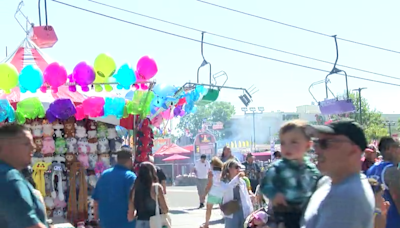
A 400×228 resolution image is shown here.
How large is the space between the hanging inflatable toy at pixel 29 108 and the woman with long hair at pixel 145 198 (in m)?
3.98

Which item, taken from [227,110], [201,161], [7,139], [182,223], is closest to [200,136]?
[201,161]

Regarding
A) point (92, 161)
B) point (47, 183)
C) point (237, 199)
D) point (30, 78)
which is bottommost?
point (47, 183)

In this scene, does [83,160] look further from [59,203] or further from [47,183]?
[59,203]

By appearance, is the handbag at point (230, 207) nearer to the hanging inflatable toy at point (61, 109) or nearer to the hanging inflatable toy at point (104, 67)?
the hanging inflatable toy at point (104, 67)

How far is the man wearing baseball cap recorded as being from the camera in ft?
8.39

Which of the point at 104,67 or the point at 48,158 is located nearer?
the point at 104,67

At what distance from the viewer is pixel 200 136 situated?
135 feet

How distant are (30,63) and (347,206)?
32.1 feet

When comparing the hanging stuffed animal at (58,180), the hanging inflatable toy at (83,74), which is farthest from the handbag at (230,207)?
the hanging stuffed animal at (58,180)

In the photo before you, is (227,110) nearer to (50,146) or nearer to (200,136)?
(200,136)

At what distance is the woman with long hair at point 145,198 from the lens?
6.48 meters

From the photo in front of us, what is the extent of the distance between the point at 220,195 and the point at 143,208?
3.91 feet

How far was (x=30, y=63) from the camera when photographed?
36.6 feet

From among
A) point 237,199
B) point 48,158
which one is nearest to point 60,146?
point 48,158
